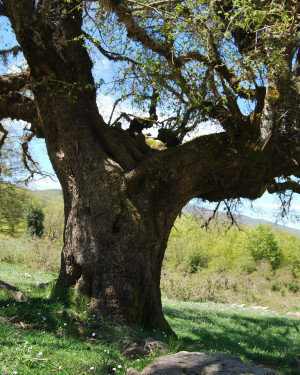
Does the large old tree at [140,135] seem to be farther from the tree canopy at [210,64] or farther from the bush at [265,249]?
the bush at [265,249]

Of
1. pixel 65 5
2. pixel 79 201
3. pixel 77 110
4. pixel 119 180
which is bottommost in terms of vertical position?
pixel 79 201

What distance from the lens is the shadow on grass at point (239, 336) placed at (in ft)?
22.5

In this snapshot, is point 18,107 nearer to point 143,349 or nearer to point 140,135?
point 140,135

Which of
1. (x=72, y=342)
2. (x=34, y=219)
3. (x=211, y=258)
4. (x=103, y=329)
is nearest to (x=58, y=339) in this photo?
(x=72, y=342)

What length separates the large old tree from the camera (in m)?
6.63

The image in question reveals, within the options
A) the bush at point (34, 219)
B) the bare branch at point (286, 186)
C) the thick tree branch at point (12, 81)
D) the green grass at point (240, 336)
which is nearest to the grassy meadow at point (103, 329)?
the green grass at point (240, 336)

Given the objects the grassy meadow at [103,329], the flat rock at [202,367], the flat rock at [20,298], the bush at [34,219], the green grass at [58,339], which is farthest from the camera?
the bush at [34,219]

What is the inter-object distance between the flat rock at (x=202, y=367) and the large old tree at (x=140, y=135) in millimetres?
2656

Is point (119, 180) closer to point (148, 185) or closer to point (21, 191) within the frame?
point (148, 185)

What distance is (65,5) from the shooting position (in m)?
7.81

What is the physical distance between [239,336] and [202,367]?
21.2 ft

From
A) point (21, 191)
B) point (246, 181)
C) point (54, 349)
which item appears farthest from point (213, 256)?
point (54, 349)

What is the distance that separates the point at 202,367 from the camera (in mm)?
3521

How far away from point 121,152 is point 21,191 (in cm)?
3126
